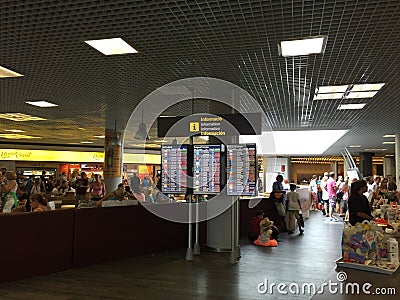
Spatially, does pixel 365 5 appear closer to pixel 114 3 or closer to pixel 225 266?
pixel 114 3

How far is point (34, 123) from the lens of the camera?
1215cm

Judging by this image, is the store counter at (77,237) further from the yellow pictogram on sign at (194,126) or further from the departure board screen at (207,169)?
the yellow pictogram on sign at (194,126)

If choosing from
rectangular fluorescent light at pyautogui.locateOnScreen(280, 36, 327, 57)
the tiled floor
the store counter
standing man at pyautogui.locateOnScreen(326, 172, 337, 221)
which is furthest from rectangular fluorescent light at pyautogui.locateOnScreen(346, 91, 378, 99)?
standing man at pyautogui.locateOnScreen(326, 172, 337, 221)

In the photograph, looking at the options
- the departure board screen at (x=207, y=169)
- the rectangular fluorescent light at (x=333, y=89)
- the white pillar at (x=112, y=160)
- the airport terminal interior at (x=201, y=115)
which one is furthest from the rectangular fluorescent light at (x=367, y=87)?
the white pillar at (x=112, y=160)

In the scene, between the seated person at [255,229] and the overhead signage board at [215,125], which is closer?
the overhead signage board at [215,125]

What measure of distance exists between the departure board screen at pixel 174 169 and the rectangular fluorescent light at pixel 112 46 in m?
2.18

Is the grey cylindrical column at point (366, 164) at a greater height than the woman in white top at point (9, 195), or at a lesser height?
greater

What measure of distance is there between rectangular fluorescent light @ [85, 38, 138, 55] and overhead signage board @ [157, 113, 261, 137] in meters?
1.92

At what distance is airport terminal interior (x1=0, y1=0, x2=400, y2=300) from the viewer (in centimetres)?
381

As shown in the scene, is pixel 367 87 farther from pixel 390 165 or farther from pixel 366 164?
pixel 390 165

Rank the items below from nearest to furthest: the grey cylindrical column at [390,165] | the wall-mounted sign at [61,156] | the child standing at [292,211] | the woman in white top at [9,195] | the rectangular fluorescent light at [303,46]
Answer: the rectangular fluorescent light at [303,46], the woman in white top at [9,195], the child standing at [292,211], the wall-mounted sign at [61,156], the grey cylindrical column at [390,165]

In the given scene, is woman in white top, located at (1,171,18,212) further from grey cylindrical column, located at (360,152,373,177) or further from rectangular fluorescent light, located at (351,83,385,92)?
grey cylindrical column, located at (360,152,373,177)

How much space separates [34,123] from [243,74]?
8270 mm

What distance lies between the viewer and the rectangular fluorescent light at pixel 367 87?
6680 millimetres
